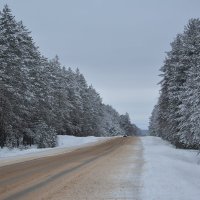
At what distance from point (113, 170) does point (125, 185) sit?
4.94 metres

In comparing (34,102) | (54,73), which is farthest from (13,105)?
(54,73)

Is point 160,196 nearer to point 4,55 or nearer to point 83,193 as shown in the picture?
point 83,193

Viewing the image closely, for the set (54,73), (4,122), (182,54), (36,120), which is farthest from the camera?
(54,73)

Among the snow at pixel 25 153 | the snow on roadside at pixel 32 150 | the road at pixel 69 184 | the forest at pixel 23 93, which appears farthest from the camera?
the forest at pixel 23 93

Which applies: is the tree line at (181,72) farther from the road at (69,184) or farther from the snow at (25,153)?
the road at (69,184)

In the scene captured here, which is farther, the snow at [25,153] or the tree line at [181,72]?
the tree line at [181,72]

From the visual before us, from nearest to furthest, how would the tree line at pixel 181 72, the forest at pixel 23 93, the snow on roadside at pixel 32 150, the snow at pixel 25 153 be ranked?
the snow at pixel 25 153
the snow on roadside at pixel 32 150
the tree line at pixel 181 72
the forest at pixel 23 93

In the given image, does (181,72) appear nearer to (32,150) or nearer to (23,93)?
(23,93)

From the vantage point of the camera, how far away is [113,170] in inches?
719

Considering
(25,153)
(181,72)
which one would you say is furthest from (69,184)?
(181,72)

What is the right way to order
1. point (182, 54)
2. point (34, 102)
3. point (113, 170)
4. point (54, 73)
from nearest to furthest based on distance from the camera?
point (113, 170), point (182, 54), point (34, 102), point (54, 73)

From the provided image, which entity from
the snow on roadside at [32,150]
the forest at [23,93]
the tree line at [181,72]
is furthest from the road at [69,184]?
the forest at [23,93]

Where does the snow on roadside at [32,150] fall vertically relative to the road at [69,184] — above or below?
above

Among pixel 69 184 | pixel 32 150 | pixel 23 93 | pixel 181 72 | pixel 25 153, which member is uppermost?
pixel 181 72
